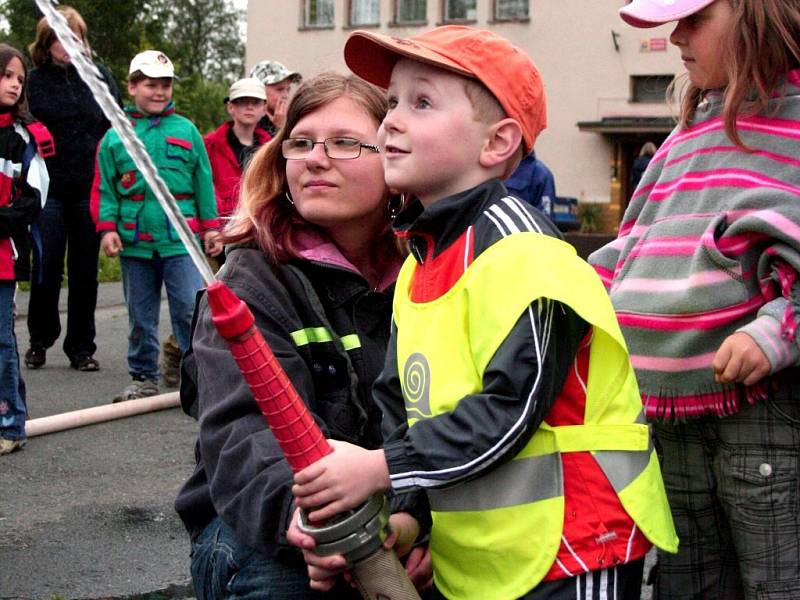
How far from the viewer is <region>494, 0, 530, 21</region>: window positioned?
1184 inches

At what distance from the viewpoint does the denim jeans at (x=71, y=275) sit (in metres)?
8.12

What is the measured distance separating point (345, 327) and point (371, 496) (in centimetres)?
66

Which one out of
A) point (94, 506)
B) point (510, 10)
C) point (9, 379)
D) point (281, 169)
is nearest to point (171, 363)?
point (9, 379)

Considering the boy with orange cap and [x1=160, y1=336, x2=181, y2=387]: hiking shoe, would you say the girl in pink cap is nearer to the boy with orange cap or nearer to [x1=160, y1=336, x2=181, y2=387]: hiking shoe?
the boy with orange cap

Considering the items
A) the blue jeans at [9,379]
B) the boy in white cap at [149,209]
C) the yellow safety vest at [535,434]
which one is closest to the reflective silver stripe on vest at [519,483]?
the yellow safety vest at [535,434]

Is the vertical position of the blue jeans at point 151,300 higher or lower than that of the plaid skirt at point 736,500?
lower

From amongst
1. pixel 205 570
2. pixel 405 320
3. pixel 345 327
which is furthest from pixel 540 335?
pixel 205 570

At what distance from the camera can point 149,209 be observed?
7184mm

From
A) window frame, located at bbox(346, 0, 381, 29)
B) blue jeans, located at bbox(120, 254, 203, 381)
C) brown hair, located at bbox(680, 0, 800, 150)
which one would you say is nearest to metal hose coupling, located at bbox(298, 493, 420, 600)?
brown hair, located at bbox(680, 0, 800, 150)

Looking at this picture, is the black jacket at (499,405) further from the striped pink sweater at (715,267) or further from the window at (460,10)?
the window at (460,10)

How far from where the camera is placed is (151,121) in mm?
7230

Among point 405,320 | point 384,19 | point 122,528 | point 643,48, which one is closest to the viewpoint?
point 405,320

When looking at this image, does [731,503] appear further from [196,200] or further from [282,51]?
[282,51]

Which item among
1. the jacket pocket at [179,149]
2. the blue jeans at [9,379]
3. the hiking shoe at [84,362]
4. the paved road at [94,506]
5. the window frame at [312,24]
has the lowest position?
the hiking shoe at [84,362]
